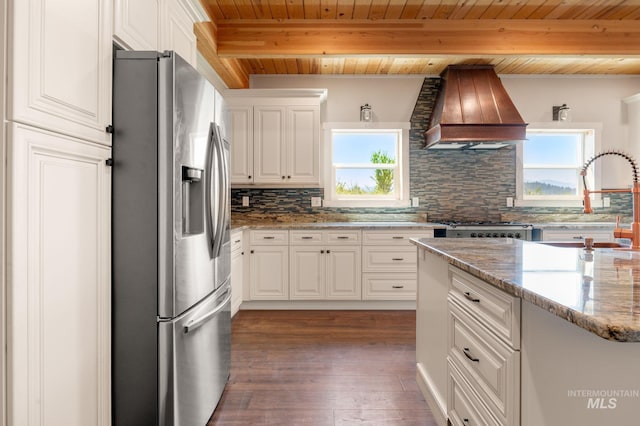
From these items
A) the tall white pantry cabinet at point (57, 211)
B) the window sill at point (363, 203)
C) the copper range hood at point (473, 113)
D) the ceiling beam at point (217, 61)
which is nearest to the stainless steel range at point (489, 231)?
the window sill at point (363, 203)

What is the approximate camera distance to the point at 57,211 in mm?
1101

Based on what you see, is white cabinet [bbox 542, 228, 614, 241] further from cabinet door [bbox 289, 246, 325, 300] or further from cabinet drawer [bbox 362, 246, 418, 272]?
cabinet door [bbox 289, 246, 325, 300]

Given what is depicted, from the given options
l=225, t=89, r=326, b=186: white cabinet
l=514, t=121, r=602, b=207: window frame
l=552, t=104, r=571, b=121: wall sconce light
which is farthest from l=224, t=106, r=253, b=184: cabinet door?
l=552, t=104, r=571, b=121: wall sconce light

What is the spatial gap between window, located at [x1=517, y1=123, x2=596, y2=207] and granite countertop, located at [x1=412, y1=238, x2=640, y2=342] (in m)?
2.99

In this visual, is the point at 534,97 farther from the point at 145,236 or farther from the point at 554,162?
the point at 145,236

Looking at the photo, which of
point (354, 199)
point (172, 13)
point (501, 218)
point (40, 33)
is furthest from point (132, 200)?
point (501, 218)

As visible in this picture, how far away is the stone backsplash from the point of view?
13.7 ft

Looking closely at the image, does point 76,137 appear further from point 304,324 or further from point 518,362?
point 304,324

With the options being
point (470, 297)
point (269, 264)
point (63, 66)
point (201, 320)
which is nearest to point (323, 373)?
point (201, 320)

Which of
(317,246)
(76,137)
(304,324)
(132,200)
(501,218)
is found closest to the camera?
(76,137)

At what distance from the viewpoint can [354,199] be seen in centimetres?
421

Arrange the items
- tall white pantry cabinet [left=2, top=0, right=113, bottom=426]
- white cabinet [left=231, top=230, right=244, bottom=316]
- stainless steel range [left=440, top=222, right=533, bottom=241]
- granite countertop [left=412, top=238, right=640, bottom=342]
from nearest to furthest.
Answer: granite countertop [left=412, top=238, right=640, bottom=342] → tall white pantry cabinet [left=2, top=0, right=113, bottom=426] → white cabinet [left=231, top=230, right=244, bottom=316] → stainless steel range [left=440, top=222, right=533, bottom=241]

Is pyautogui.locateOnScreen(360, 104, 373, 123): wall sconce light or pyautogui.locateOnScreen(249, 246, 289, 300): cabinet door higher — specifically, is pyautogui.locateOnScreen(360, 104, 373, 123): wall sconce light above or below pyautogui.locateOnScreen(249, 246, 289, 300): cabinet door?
above

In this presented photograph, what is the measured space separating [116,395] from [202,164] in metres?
1.01
